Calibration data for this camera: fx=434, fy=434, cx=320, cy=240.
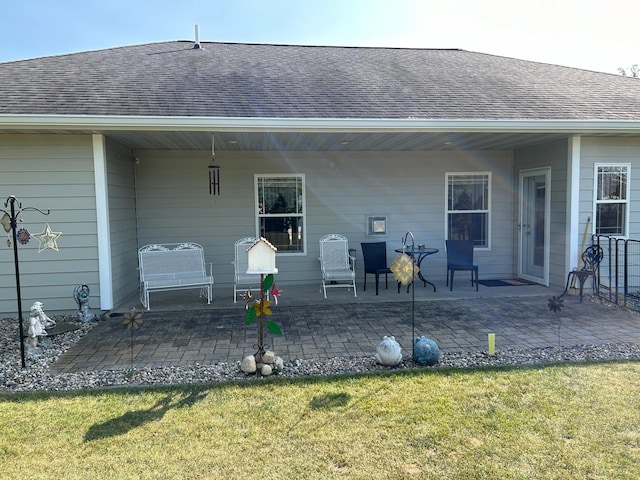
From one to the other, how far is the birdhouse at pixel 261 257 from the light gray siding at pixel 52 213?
3.10 m

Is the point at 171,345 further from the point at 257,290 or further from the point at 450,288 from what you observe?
the point at 450,288

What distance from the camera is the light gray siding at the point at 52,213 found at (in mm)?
5391

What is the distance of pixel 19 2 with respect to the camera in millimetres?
7426

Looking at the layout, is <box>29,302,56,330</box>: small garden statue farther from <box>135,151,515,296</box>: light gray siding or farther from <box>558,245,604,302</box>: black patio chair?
<box>558,245,604,302</box>: black patio chair

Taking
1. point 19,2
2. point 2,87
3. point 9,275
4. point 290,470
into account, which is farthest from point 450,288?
point 19,2

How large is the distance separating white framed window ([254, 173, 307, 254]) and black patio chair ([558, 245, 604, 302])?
13.7ft

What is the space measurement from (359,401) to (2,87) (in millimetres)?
6082

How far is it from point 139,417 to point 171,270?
3.81 meters

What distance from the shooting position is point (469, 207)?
7.86m

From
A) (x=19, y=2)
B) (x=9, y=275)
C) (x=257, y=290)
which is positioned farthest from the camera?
(x=19, y=2)

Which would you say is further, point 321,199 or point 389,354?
point 321,199

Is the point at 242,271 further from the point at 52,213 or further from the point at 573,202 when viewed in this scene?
the point at 573,202

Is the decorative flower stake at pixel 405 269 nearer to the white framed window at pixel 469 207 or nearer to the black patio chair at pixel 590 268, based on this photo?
the black patio chair at pixel 590 268

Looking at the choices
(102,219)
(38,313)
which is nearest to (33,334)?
(38,313)
